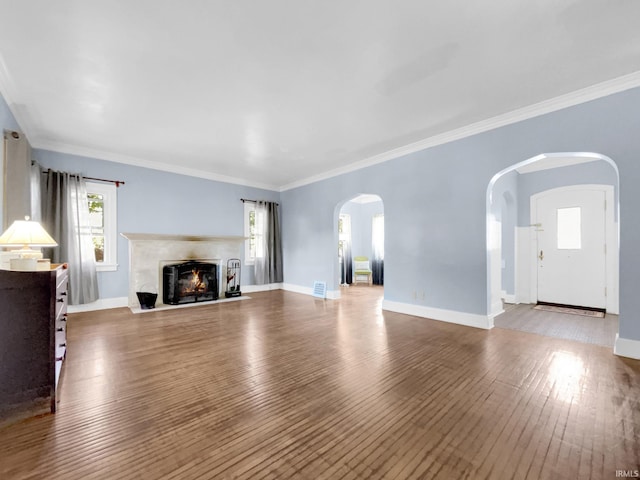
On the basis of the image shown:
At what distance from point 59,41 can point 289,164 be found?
12.4 ft

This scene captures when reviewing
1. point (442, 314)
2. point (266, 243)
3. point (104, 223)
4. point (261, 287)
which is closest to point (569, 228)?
point (442, 314)

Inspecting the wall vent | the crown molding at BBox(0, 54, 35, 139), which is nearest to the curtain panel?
the wall vent

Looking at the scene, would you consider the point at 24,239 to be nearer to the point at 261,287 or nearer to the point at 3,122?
the point at 3,122

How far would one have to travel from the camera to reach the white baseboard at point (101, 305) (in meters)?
4.82

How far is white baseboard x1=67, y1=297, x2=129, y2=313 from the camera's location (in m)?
4.82

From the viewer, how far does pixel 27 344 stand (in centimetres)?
196

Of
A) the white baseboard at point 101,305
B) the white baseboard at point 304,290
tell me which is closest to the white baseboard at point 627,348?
the white baseboard at point 304,290

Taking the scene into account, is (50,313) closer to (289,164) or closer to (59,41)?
(59,41)

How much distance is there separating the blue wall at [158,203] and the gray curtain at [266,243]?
13.2 inches

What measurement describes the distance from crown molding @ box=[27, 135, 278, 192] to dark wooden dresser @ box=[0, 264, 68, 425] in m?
3.97

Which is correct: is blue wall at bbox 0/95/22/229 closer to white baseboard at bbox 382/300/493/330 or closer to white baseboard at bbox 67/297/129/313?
white baseboard at bbox 67/297/129/313

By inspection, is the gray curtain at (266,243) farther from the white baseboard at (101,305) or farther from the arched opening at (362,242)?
the white baseboard at (101,305)

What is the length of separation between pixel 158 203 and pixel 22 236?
10.9 ft

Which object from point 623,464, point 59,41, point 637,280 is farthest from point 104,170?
point 637,280
